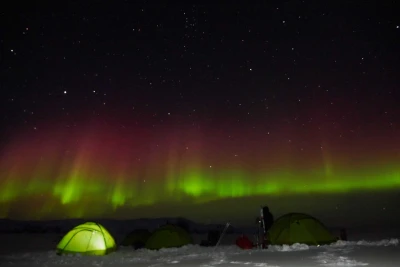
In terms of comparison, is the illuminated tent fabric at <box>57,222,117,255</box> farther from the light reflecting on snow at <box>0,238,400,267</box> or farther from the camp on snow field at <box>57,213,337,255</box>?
the light reflecting on snow at <box>0,238,400,267</box>

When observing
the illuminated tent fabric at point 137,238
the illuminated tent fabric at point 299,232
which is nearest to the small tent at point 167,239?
the illuminated tent fabric at point 137,238

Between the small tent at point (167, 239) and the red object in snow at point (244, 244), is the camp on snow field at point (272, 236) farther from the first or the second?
the small tent at point (167, 239)

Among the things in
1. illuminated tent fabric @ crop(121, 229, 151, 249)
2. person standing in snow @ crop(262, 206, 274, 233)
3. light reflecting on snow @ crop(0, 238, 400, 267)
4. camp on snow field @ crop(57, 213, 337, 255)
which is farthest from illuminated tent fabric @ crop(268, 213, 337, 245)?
illuminated tent fabric @ crop(121, 229, 151, 249)

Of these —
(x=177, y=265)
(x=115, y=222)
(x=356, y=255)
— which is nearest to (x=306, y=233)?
(x=356, y=255)

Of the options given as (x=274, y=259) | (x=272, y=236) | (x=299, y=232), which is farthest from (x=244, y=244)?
(x=274, y=259)

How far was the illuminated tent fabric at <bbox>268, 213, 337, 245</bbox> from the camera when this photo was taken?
59.8 feet

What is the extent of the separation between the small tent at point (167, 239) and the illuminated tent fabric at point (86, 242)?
2.48 m

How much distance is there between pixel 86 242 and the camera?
707 inches

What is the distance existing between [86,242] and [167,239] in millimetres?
4323

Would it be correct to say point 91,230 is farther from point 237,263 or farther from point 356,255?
point 356,255

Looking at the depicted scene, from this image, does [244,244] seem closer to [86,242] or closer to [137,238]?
[86,242]

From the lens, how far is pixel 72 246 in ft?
58.7

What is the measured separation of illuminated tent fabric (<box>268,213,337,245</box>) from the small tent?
4.78 m

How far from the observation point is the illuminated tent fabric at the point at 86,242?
703 inches
